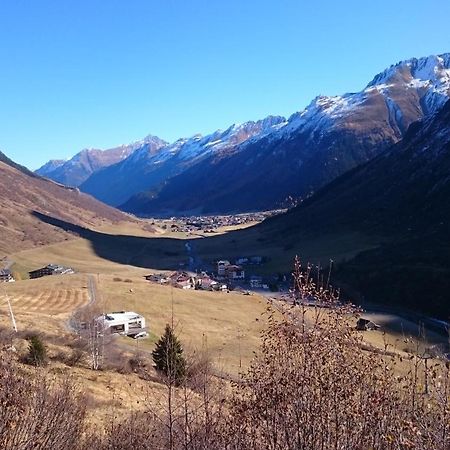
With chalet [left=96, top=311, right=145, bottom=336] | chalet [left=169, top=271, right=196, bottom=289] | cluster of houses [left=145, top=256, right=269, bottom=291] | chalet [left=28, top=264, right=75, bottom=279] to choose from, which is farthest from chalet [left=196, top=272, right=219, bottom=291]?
chalet [left=96, top=311, right=145, bottom=336]

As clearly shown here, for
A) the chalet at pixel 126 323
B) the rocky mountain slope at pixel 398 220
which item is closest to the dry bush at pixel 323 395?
the chalet at pixel 126 323

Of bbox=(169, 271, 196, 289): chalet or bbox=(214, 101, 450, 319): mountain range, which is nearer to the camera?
bbox=(214, 101, 450, 319): mountain range

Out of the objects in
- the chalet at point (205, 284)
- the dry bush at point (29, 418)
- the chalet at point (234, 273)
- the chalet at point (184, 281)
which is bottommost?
the chalet at point (234, 273)

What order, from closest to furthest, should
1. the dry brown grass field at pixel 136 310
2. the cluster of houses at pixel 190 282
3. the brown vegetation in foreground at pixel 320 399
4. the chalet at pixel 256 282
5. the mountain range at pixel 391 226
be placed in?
1. the brown vegetation in foreground at pixel 320 399
2. the dry brown grass field at pixel 136 310
3. the mountain range at pixel 391 226
4. the cluster of houses at pixel 190 282
5. the chalet at pixel 256 282

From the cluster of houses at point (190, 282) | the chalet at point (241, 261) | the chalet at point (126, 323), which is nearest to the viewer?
the chalet at point (126, 323)

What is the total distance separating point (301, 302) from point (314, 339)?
1.75 feet

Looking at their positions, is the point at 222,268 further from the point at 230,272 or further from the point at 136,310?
the point at 136,310

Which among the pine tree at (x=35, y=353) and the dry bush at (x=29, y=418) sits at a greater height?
the dry bush at (x=29, y=418)

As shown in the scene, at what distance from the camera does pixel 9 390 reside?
7645mm

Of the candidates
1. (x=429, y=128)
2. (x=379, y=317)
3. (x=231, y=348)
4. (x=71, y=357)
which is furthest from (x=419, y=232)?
(x=71, y=357)

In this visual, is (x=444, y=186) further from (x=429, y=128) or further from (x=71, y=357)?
(x=71, y=357)

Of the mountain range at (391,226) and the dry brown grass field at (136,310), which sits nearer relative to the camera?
the dry brown grass field at (136,310)

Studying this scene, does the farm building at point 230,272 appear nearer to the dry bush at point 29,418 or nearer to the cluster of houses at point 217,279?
the cluster of houses at point 217,279

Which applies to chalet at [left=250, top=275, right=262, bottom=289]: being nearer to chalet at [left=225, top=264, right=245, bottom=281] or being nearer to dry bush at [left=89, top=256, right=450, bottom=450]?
chalet at [left=225, top=264, right=245, bottom=281]
